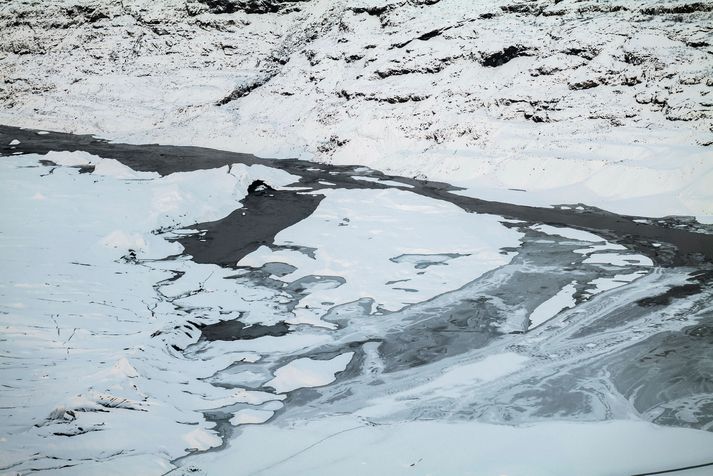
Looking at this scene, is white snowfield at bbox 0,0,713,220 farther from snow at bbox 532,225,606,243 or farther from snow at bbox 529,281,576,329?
snow at bbox 529,281,576,329

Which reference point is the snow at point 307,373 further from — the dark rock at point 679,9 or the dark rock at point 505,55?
the dark rock at point 679,9

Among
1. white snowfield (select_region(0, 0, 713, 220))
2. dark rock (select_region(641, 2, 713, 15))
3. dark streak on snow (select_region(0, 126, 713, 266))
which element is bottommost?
dark streak on snow (select_region(0, 126, 713, 266))

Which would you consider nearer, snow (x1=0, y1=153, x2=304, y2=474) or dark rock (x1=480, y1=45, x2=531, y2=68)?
snow (x1=0, y1=153, x2=304, y2=474)

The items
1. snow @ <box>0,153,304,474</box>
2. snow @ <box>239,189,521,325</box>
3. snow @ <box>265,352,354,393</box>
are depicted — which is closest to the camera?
snow @ <box>0,153,304,474</box>

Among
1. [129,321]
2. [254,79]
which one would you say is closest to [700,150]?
[129,321]

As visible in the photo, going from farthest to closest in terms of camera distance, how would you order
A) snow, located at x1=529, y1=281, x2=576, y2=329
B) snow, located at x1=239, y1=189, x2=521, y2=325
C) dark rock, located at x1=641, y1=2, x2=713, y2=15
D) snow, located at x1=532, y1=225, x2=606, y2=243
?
dark rock, located at x1=641, y1=2, x2=713, y2=15, snow, located at x1=532, y1=225, x2=606, y2=243, snow, located at x1=239, y1=189, x2=521, y2=325, snow, located at x1=529, y1=281, x2=576, y2=329

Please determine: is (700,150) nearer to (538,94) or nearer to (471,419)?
(538,94)

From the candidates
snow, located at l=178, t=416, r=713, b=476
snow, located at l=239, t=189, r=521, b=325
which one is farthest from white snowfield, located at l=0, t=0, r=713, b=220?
snow, located at l=178, t=416, r=713, b=476

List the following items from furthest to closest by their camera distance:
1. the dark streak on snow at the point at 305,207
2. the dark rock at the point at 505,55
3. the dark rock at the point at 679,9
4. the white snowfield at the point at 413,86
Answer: the dark rock at the point at 505,55, the dark rock at the point at 679,9, the white snowfield at the point at 413,86, the dark streak on snow at the point at 305,207

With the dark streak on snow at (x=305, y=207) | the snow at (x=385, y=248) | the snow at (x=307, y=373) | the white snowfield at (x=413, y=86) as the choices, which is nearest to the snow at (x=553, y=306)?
the snow at (x=385, y=248)

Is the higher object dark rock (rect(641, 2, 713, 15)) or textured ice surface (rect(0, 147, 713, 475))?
dark rock (rect(641, 2, 713, 15))
